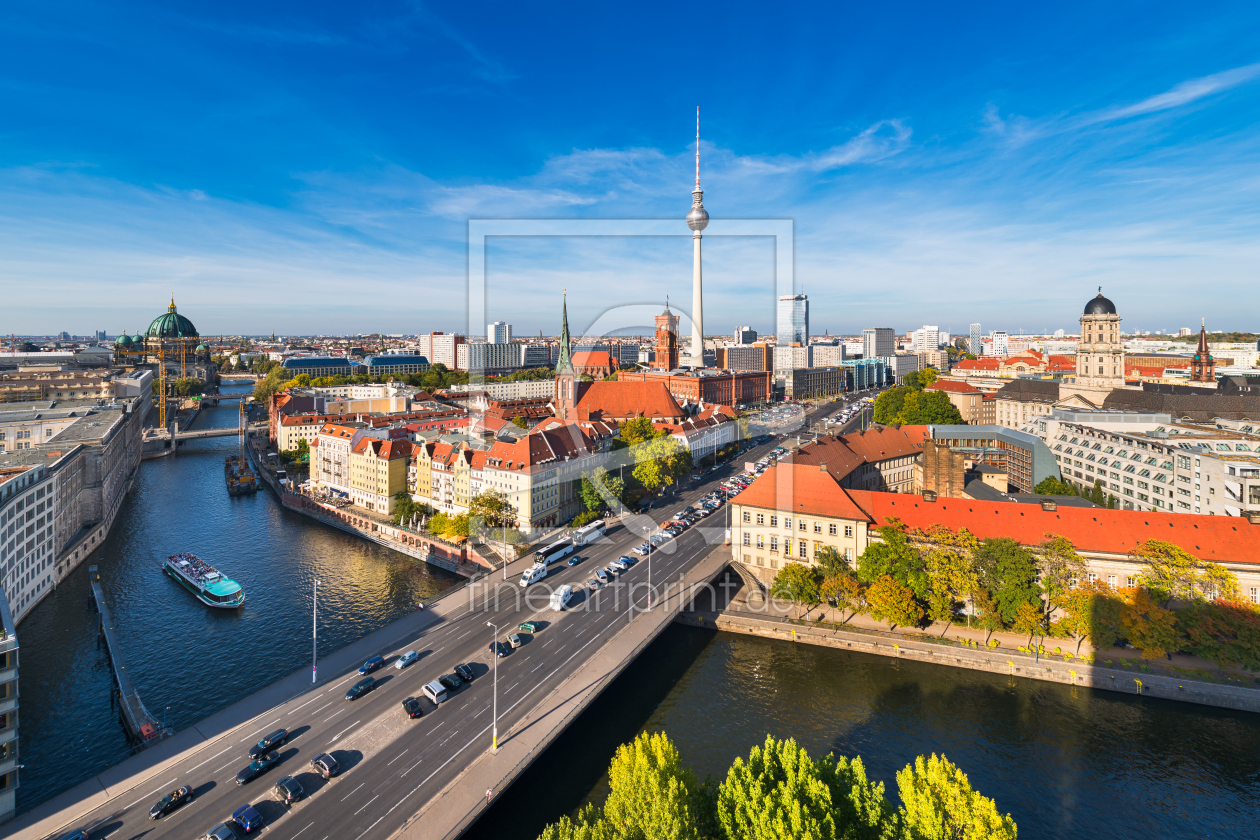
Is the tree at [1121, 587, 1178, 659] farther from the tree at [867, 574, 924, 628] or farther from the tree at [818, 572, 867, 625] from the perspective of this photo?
the tree at [818, 572, 867, 625]

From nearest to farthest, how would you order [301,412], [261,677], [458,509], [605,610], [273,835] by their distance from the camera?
1. [273,835]
2. [261,677]
3. [605,610]
4. [458,509]
5. [301,412]

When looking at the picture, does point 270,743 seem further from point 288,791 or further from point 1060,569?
point 1060,569

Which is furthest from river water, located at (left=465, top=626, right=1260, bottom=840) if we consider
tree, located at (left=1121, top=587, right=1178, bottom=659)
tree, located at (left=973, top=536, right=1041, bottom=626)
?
tree, located at (left=973, top=536, right=1041, bottom=626)

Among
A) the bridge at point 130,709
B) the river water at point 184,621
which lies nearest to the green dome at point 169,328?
the river water at point 184,621

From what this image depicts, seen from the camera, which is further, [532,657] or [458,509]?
[458,509]

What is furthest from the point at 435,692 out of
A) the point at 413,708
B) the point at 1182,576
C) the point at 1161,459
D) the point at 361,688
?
the point at 1161,459

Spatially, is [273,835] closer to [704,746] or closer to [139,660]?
[704,746]

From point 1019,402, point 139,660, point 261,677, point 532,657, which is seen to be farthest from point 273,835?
point 1019,402
